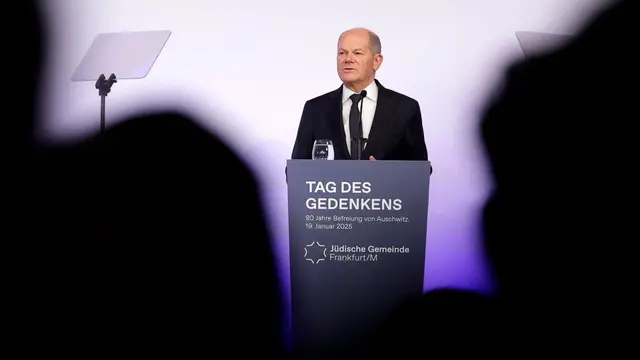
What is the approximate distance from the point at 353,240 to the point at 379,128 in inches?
28.7

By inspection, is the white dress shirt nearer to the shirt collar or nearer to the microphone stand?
→ the shirt collar

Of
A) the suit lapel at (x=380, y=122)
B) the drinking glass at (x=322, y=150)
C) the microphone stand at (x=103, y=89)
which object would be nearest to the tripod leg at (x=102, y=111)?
the microphone stand at (x=103, y=89)

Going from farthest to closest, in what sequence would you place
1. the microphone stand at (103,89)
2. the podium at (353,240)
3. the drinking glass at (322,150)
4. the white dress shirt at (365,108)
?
the microphone stand at (103,89) → the white dress shirt at (365,108) → the drinking glass at (322,150) → the podium at (353,240)

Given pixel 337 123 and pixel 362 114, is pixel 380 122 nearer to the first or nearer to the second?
pixel 362 114

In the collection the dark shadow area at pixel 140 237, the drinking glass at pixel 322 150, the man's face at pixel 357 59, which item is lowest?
the dark shadow area at pixel 140 237

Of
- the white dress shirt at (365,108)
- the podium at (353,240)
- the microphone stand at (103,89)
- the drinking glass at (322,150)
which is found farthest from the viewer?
the microphone stand at (103,89)

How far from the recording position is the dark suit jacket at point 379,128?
2.80 m

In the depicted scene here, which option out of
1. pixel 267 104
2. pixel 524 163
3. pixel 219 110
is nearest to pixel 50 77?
pixel 219 110

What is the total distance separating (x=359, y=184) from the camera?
2240mm

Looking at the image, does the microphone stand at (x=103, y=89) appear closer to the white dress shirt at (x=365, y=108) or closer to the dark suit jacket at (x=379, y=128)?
the dark suit jacket at (x=379, y=128)

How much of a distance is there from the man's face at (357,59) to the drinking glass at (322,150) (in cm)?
33

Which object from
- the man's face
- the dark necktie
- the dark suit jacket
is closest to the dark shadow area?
the dark suit jacket

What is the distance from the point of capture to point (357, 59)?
2.85m

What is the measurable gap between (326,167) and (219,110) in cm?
89
